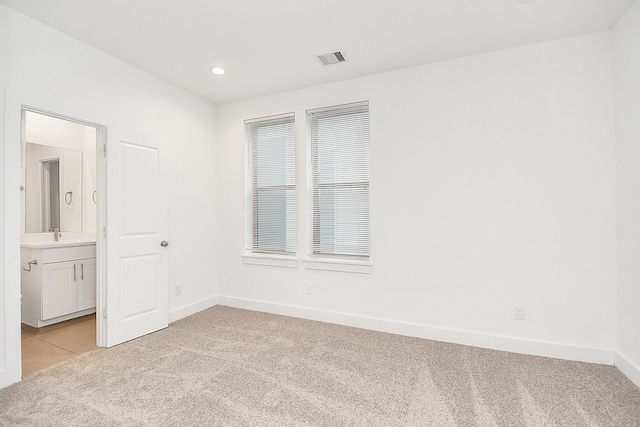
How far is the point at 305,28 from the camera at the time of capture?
2631 millimetres

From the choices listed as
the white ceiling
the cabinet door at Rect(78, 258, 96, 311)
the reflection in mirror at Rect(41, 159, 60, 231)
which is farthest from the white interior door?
the reflection in mirror at Rect(41, 159, 60, 231)

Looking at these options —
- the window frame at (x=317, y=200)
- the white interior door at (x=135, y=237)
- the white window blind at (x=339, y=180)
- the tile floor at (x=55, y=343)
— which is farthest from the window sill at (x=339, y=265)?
the tile floor at (x=55, y=343)

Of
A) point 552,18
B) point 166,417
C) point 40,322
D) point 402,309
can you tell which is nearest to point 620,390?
point 402,309

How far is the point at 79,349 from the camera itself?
117 inches

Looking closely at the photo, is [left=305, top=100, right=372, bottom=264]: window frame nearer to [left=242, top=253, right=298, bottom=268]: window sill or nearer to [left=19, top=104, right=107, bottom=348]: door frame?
[left=242, top=253, right=298, bottom=268]: window sill

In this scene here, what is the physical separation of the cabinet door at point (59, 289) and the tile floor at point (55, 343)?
168 mm

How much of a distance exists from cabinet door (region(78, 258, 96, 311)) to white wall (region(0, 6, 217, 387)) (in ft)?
3.78

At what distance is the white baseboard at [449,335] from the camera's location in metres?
2.68

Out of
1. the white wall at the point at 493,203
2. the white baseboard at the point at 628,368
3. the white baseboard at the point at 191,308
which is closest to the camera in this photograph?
the white baseboard at the point at 628,368

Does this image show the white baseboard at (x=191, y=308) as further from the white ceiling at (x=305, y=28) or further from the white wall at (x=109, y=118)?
the white ceiling at (x=305, y=28)

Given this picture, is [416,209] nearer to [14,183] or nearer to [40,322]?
[14,183]

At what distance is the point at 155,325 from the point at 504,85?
4.19m

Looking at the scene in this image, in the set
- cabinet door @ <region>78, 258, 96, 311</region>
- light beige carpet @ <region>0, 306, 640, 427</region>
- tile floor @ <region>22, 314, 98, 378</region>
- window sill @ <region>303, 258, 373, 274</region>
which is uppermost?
window sill @ <region>303, 258, 373, 274</region>

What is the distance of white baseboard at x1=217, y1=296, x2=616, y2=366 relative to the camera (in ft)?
8.80
